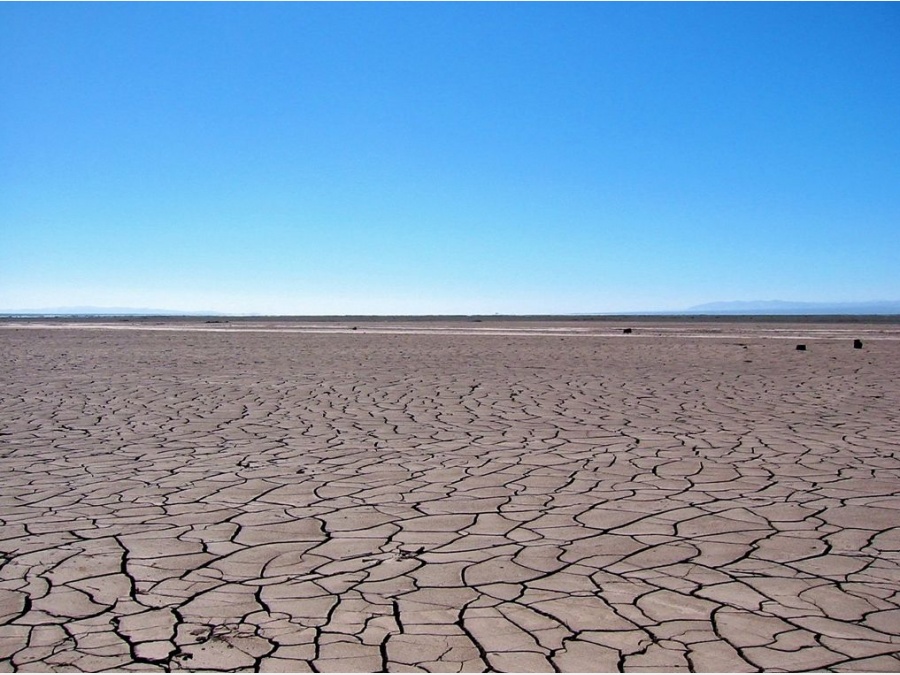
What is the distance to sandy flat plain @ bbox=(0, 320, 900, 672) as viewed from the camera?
229 cm

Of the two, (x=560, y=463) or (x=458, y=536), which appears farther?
(x=560, y=463)

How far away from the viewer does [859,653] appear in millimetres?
2215

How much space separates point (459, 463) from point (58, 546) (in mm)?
2333

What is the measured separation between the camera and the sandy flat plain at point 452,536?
2.29 m

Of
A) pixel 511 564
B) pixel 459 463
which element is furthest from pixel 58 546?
pixel 459 463

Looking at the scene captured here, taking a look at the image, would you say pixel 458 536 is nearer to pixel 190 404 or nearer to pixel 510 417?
pixel 510 417

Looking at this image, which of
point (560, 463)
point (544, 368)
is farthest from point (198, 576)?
point (544, 368)

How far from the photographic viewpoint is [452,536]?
3342 mm

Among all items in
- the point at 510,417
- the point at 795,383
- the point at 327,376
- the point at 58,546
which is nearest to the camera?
the point at 58,546

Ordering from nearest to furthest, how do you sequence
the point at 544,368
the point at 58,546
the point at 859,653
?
the point at 859,653 → the point at 58,546 → the point at 544,368

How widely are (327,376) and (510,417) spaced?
4453 millimetres

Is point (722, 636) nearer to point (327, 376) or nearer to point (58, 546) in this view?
point (58, 546)

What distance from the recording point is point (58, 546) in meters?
3.22

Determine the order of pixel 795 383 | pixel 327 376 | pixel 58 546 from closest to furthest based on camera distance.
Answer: pixel 58 546
pixel 795 383
pixel 327 376
